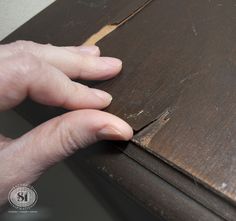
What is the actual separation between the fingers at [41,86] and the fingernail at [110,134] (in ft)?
0.14

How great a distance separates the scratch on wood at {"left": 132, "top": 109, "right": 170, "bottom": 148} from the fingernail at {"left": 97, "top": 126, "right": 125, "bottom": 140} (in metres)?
0.02

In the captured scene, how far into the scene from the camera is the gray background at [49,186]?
471 millimetres

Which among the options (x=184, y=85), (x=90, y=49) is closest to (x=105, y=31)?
(x=90, y=49)

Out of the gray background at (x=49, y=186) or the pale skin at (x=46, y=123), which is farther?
the gray background at (x=49, y=186)

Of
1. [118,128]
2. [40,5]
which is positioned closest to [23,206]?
[118,128]

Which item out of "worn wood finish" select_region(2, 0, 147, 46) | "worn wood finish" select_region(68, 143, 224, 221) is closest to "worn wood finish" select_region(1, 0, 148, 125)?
"worn wood finish" select_region(2, 0, 147, 46)

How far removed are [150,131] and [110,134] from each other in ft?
0.13

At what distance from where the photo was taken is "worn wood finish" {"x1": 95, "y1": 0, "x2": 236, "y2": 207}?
0.31 metres

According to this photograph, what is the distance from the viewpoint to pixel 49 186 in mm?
506

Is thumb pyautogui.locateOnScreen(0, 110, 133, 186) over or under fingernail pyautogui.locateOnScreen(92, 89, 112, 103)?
under

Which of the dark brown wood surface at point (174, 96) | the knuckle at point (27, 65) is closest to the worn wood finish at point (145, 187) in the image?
the dark brown wood surface at point (174, 96)

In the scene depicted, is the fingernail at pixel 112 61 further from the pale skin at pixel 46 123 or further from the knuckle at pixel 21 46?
the knuckle at pixel 21 46

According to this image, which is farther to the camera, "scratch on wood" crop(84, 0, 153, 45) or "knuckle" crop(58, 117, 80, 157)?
"scratch on wood" crop(84, 0, 153, 45)

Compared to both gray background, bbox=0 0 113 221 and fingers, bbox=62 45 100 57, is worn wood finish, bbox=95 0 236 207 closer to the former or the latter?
fingers, bbox=62 45 100 57
